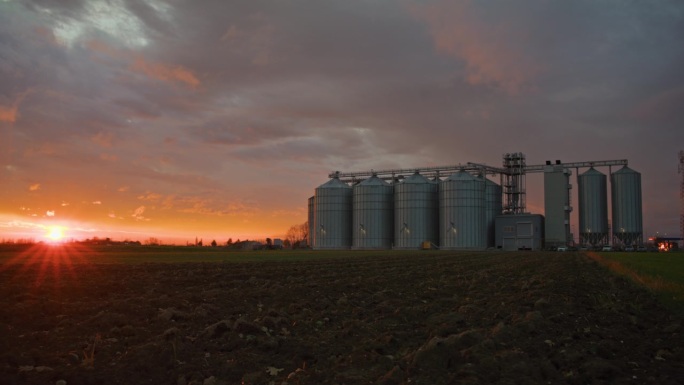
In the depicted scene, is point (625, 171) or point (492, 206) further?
Answer: point (492, 206)

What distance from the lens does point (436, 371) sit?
30.8ft

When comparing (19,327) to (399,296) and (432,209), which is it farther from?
(432,209)

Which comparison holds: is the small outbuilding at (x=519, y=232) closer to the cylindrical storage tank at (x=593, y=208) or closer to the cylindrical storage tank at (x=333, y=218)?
the cylindrical storage tank at (x=593, y=208)

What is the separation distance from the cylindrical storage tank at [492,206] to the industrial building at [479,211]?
0.67 ft

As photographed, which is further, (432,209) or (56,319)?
(432,209)

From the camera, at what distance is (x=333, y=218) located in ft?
375

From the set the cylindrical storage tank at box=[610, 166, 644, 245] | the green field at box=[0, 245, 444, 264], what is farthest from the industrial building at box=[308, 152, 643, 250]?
the green field at box=[0, 245, 444, 264]

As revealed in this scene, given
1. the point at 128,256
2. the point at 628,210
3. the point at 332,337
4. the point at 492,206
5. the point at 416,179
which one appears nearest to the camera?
the point at 332,337

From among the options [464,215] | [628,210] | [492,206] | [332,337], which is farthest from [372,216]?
[332,337]

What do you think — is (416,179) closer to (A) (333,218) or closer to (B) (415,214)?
(B) (415,214)

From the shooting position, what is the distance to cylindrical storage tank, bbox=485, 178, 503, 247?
10906 cm

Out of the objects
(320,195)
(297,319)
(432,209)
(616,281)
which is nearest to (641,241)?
(432,209)

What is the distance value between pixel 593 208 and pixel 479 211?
24638mm

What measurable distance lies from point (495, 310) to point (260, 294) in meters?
8.84
